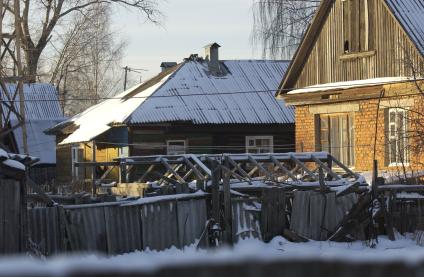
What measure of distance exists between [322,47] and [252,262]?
21.5 metres

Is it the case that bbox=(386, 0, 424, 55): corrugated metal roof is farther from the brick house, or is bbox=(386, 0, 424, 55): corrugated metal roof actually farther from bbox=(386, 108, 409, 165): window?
bbox=(386, 108, 409, 165): window

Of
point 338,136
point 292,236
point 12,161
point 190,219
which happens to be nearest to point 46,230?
point 12,161

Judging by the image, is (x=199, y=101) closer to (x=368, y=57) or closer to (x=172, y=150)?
(x=172, y=150)

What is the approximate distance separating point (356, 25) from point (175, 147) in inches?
380

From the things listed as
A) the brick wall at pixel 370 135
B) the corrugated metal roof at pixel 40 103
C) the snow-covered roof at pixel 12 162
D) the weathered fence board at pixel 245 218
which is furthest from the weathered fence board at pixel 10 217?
the corrugated metal roof at pixel 40 103

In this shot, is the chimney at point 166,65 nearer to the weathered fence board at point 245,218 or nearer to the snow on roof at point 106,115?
the snow on roof at point 106,115

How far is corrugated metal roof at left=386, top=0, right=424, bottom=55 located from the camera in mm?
19375

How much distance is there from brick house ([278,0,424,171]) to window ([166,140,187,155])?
5.88m

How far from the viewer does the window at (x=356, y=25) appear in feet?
69.2

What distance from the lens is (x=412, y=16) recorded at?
790 inches

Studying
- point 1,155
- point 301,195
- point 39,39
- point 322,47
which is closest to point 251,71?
point 322,47

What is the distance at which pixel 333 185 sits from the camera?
15289 millimetres

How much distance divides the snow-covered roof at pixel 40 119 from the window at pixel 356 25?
20061 mm

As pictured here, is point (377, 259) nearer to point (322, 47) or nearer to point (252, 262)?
point (252, 262)
